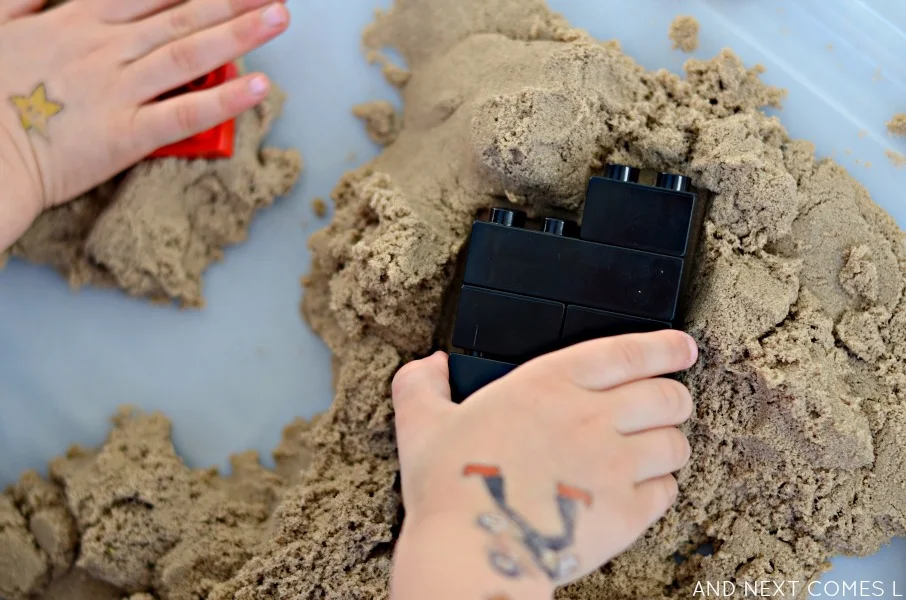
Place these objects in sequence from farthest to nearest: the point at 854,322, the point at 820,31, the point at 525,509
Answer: the point at 820,31, the point at 854,322, the point at 525,509

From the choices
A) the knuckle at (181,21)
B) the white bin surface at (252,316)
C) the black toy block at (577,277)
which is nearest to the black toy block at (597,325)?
the black toy block at (577,277)

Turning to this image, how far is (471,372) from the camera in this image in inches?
30.5

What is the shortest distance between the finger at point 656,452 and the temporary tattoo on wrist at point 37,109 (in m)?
Result: 0.77

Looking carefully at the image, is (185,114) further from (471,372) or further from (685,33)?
(685,33)

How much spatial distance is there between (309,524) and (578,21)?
0.70m

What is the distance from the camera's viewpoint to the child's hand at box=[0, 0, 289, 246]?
89 cm

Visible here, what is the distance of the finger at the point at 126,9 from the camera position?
913 millimetres

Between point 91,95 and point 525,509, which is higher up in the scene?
point 91,95

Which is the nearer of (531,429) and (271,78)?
(531,429)

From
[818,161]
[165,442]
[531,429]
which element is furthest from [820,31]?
[165,442]

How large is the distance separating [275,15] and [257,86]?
9 centimetres

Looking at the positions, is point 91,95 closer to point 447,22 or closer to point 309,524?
point 447,22

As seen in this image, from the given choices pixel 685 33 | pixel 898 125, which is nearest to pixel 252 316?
pixel 685 33

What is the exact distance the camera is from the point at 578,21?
0.95 metres
